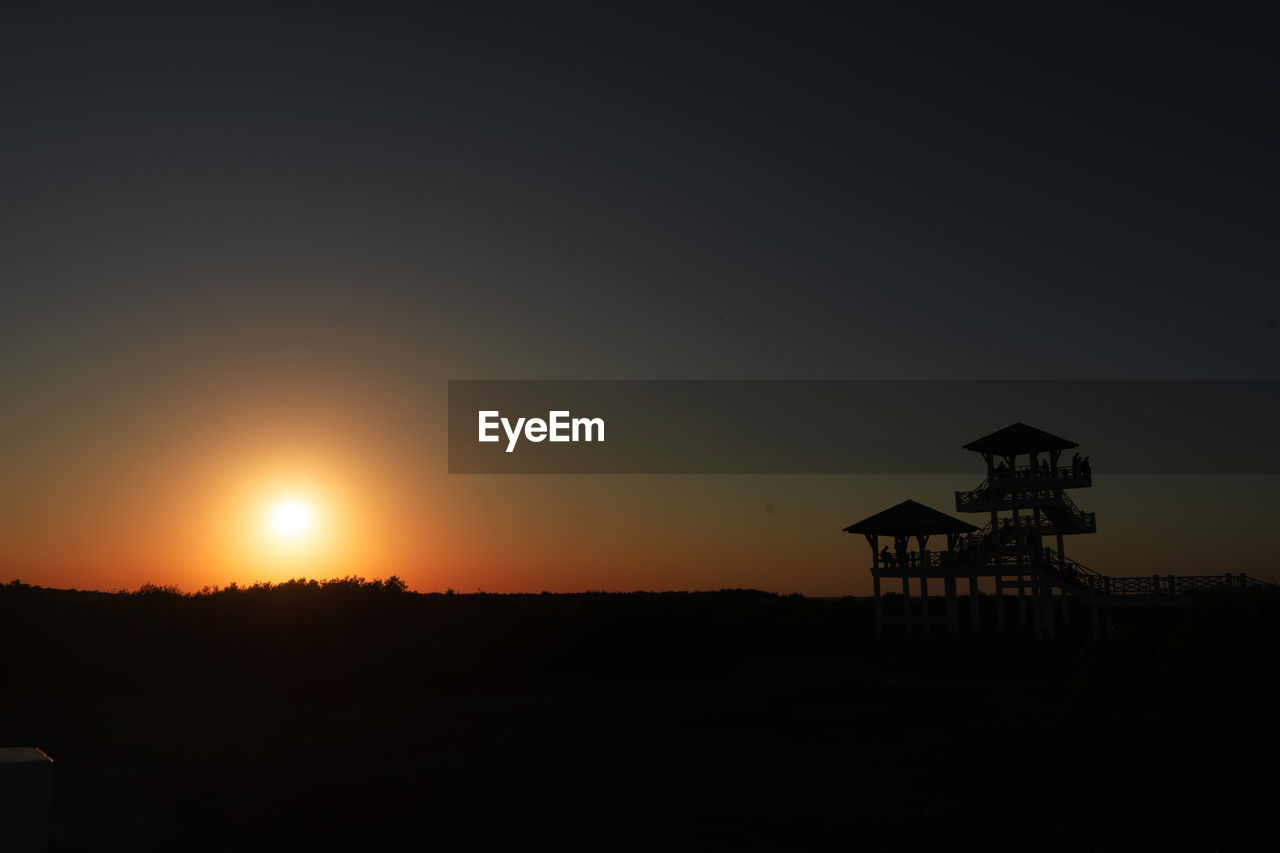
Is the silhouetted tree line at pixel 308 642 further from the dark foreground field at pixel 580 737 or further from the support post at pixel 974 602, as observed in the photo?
the support post at pixel 974 602

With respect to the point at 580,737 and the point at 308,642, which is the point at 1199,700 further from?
the point at 308,642

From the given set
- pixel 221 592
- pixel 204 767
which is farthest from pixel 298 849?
pixel 221 592

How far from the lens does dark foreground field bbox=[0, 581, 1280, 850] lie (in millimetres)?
11250

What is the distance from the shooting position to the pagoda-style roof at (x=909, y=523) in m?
41.7

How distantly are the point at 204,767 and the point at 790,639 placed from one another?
1368 inches

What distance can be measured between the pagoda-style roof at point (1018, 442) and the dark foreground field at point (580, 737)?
40.5 feet

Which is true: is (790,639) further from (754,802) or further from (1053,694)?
(754,802)

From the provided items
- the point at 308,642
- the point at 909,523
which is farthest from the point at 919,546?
the point at 308,642

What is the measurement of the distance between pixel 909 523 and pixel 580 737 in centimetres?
2801

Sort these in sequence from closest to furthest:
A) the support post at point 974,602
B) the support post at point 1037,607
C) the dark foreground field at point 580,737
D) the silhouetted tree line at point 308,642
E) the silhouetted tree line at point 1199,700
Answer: the dark foreground field at point 580,737, the silhouetted tree line at point 1199,700, the silhouetted tree line at point 308,642, the support post at point 1037,607, the support post at point 974,602

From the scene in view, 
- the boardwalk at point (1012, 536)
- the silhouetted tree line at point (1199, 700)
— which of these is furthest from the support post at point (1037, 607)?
the silhouetted tree line at point (1199, 700)

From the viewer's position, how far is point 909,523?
41781 mm

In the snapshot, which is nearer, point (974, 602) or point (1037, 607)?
point (1037, 607)

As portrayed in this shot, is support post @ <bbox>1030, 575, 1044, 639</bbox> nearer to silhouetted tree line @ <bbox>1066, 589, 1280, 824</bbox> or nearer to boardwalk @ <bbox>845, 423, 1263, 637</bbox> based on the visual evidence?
boardwalk @ <bbox>845, 423, 1263, 637</bbox>
